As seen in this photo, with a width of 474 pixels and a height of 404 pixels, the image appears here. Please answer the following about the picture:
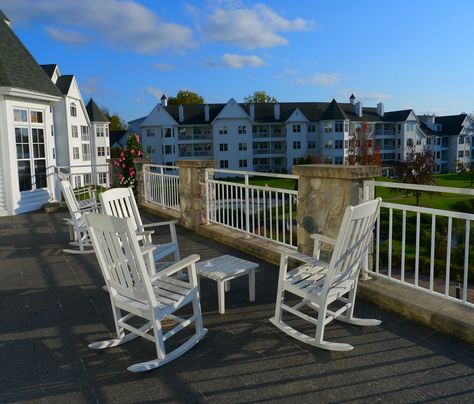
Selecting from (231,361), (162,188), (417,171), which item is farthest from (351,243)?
(417,171)

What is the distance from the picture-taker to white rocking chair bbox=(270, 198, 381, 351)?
9.25 ft

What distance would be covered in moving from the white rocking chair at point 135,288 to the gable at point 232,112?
1786 inches

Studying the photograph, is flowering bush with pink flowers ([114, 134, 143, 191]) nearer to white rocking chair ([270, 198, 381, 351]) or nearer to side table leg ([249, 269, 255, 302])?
side table leg ([249, 269, 255, 302])

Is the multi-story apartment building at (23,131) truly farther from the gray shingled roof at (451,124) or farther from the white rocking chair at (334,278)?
the gray shingled roof at (451,124)

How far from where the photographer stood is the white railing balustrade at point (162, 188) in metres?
8.63

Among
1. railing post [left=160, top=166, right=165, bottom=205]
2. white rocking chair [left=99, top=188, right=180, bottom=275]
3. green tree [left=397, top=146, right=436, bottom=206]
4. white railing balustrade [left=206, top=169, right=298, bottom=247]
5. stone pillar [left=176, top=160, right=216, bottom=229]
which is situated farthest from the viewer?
green tree [left=397, top=146, right=436, bottom=206]

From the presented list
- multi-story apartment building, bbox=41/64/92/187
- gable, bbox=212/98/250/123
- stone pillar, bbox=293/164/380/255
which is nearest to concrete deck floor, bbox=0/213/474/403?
stone pillar, bbox=293/164/380/255

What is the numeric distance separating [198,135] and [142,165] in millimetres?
39431

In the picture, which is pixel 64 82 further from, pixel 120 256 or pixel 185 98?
pixel 120 256

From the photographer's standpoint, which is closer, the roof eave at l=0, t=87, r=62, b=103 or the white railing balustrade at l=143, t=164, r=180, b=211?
the white railing balustrade at l=143, t=164, r=180, b=211

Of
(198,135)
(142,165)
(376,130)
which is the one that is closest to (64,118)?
(198,135)

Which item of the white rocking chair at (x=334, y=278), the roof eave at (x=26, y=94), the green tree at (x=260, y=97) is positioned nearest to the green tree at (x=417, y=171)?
the roof eave at (x=26, y=94)

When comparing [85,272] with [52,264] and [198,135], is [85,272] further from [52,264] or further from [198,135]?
[198,135]

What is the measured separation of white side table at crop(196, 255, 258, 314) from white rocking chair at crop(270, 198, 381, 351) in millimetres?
513
